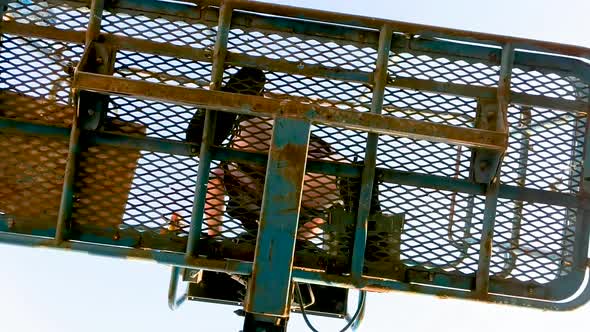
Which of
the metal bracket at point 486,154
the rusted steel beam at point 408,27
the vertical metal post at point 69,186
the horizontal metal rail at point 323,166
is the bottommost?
the vertical metal post at point 69,186

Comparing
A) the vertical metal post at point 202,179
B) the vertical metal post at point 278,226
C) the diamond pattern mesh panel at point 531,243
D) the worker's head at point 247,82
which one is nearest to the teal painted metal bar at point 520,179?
the diamond pattern mesh panel at point 531,243

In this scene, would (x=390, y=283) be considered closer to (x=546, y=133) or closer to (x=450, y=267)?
(x=450, y=267)

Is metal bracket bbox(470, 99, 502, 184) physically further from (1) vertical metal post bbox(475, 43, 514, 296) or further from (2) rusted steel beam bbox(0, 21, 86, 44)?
(2) rusted steel beam bbox(0, 21, 86, 44)

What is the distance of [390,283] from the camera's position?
10.6 feet

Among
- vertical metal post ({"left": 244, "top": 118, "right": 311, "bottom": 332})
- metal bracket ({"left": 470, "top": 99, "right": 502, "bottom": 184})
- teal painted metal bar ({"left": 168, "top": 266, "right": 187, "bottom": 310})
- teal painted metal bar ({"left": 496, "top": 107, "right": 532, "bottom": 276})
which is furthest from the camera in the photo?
teal painted metal bar ({"left": 168, "top": 266, "right": 187, "bottom": 310})

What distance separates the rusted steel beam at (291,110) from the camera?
3.08 metres

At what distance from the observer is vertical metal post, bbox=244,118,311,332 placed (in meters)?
2.98

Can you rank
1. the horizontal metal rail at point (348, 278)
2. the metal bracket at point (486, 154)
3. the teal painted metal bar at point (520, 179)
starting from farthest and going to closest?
the teal painted metal bar at point (520, 179) < the metal bracket at point (486, 154) < the horizontal metal rail at point (348, 278)

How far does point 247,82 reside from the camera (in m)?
3.44

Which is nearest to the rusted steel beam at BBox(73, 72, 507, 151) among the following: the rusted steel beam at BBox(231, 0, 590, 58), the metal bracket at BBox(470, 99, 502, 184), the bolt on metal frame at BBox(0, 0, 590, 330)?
the bolt on metal frame at BBox(0, 0, 590, 330)

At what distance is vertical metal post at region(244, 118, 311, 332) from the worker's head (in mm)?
423

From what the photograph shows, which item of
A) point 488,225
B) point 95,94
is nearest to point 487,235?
point 488,225

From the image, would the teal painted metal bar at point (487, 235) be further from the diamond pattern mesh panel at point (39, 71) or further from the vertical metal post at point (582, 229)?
the diamond pattern mesh panel at point (39, 71)

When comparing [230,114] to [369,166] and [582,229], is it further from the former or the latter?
[582,229]
